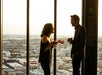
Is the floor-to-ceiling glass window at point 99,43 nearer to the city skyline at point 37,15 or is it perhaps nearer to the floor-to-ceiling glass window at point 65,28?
the city skyline at point 37,15

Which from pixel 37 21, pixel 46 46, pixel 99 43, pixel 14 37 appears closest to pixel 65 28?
pixel 37 21

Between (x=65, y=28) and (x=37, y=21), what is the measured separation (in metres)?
0.63

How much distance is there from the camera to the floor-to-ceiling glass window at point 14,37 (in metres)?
5.20

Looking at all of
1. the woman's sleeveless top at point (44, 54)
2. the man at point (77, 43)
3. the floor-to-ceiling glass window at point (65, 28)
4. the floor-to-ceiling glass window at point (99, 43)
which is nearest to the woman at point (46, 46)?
the woman's sleeveless top at point (44, 54)

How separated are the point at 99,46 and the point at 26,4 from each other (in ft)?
6.31

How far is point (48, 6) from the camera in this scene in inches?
217

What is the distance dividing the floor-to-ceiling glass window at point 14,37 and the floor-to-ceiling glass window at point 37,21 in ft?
0.56

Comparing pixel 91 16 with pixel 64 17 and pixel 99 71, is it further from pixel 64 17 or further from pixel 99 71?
pixel 99 71

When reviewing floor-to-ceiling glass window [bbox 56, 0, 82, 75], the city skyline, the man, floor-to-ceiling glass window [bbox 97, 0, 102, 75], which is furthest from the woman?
floor-to-ceiling glass window [bbox 97, 0, 102, 75]

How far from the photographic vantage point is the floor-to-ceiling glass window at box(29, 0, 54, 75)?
5379 mm

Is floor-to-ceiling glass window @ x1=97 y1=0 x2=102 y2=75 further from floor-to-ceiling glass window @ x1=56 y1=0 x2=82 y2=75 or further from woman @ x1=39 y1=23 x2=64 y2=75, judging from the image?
woman @ x1=39 y1=23 x2=64 y2=75

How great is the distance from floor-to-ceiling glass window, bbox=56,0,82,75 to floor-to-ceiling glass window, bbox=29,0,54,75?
0.20 metres

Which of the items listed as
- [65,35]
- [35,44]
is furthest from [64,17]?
[35,44]

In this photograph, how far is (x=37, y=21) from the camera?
5.36 metres
